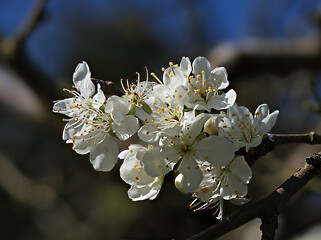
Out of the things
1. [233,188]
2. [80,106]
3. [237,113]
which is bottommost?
[233,188]

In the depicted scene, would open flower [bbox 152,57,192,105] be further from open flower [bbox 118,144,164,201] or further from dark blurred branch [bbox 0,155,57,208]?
dark blurred branch [bbox 0,155,57,208]

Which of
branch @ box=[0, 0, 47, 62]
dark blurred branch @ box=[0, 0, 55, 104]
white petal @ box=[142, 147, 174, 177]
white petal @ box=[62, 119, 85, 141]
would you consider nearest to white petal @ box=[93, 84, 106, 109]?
white petal @ box=[62, 119, 85, 141]

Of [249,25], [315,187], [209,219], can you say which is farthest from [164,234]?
[249,25]

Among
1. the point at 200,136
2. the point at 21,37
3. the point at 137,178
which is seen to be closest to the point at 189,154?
the point at 200,136

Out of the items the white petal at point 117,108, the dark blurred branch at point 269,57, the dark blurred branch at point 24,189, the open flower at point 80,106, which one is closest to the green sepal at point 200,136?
the white petal at point 117,108

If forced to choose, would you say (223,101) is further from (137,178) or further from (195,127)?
(137,178)

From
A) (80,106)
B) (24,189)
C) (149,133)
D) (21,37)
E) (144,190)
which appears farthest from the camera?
(24,189)
